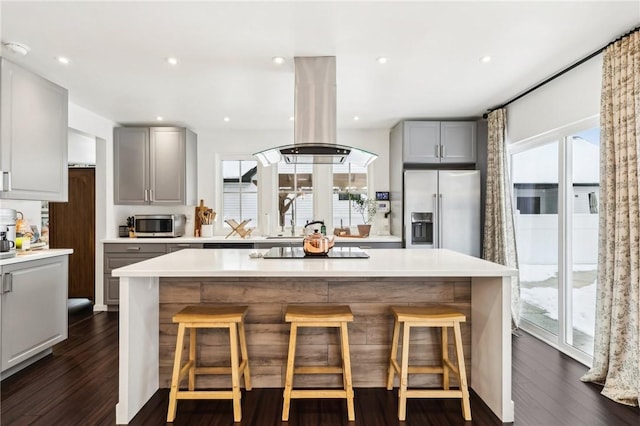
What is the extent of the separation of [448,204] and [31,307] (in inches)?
170

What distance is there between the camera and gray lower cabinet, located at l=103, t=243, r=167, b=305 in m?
4.52

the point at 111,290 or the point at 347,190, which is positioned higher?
the point at 347,190

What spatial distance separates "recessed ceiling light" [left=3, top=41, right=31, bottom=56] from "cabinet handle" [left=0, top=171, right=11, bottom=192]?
91cm

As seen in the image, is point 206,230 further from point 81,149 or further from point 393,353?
point 393,353

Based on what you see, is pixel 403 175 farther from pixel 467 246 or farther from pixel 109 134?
pixel 109 134

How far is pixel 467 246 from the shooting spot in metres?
4.50

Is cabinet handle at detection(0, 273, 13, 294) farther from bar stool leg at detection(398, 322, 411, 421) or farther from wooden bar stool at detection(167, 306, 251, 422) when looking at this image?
bar stool leg at detection(398, 322, 411, 421)

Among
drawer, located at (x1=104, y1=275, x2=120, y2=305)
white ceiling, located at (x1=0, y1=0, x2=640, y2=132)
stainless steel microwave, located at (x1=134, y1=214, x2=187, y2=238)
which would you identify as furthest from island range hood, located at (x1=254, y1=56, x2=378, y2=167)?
drawer, located at (x1=104, y1=275, x2=120, y2=305)

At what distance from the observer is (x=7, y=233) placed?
294 cm

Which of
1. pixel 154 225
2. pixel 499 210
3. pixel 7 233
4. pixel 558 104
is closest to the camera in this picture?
pixel 7 233

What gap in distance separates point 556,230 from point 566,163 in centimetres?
63

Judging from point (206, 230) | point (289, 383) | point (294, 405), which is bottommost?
point (294, 405)

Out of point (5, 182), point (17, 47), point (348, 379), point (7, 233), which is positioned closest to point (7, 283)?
point (7, 233)

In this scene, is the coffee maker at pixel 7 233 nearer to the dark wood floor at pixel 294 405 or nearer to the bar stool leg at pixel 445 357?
the dark wood floor at pixel 294 405
